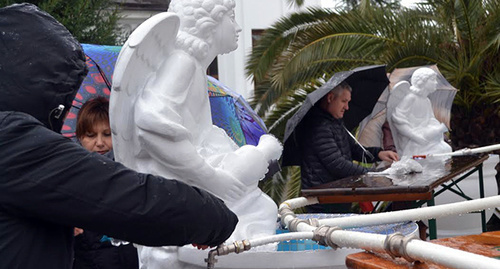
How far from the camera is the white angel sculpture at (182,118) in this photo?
122 inches

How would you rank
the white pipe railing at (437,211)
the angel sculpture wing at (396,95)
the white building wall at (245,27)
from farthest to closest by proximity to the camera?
the white building wall at (245,27)
the angel sculpture wing at (396,95)
the white pipe railing at (437,211)

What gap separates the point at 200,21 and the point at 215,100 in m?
1.54

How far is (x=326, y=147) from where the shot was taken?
5539 mm

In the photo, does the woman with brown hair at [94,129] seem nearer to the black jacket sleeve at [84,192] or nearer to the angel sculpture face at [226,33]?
the angel sculpture face at [226,33]

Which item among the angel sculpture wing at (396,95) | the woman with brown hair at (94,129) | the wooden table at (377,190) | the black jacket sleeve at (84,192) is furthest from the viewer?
the angel sculpture wing at (396,95)

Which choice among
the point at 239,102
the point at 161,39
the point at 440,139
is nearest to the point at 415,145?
the point at 440,139

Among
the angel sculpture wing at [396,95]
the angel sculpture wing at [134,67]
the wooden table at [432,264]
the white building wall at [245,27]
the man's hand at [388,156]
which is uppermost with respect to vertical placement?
the angel sculpture wing at [134,67]

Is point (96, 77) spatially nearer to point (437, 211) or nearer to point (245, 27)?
point (437, 211)

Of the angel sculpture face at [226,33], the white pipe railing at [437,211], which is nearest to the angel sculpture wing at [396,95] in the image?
the angel sculpture face at [226,33]

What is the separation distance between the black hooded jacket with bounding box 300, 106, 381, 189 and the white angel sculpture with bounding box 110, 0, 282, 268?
2.13 meters

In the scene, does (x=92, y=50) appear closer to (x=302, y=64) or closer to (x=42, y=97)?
(x=42, y=97)

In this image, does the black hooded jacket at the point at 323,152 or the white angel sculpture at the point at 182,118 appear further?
the black hooded jacket at the point at 323,152

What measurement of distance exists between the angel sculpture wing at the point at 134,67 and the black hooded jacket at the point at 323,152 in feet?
8.03

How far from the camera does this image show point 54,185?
1408 mm
